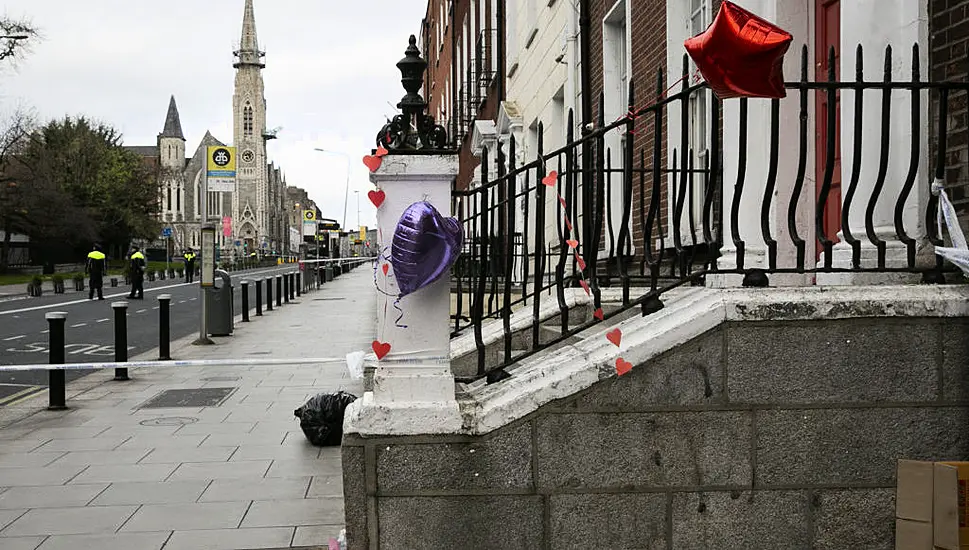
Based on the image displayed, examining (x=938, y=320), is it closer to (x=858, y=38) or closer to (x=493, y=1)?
(x=858, y=38)

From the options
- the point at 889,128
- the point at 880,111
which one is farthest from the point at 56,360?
the point at 889,128

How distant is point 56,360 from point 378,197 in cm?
652

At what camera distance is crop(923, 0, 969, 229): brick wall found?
4727 millimetres

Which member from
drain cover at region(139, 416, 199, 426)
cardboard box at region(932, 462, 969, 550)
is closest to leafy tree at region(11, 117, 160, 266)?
drain cover at region(139, 416, 199, 426)

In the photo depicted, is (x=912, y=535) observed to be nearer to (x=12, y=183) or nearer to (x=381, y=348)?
(x=381, y=348)

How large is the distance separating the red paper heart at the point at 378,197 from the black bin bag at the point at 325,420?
3.55 m

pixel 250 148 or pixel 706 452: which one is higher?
pixel 250 148

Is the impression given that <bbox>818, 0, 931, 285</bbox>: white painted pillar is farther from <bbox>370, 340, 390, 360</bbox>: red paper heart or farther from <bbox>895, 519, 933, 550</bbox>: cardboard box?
<bbox>370, 340, 390, 360</bbox>: red paper heart

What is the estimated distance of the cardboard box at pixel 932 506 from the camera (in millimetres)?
3857

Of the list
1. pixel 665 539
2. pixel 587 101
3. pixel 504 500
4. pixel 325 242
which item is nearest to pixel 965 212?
pixel 665 539

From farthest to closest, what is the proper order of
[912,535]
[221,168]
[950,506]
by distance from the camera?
1. [221,168]
2. [912,535]
3. [950,506]

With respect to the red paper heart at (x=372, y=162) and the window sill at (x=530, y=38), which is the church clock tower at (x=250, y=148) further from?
the red paper heart at (x=372, y=162)

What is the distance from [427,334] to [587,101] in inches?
300

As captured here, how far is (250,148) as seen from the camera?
162 meters
